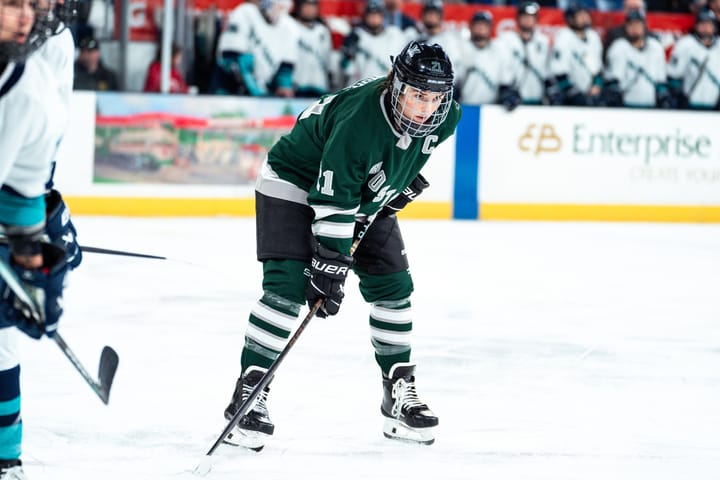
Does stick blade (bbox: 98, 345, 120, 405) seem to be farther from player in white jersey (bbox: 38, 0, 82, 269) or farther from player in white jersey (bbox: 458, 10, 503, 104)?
player in white jersey (bbox: 458, 10, 503, 104)

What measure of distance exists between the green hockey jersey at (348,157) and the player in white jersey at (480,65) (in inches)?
220

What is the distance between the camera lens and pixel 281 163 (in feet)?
9.32

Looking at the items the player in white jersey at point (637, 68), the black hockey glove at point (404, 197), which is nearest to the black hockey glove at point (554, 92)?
the player in white jersey at point (637, 68)

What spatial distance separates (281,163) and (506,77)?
230 inches

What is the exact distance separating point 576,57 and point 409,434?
631cm

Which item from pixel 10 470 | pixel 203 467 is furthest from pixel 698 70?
pixel 10 470

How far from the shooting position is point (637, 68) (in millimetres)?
8773

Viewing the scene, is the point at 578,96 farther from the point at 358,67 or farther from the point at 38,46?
the point at 38,46

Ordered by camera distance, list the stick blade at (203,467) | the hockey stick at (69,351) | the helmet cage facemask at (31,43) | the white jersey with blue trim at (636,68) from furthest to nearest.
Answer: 1. the white jersey with blue trim at (636,68)
2. the stick blade at (203,467)
3. the hockey stick at (69,351)
4. the helmet cage facemask at (31,43)

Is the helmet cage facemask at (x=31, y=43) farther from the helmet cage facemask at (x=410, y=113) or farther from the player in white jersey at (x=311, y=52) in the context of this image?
the player in white jersey at (x=311, y=52)

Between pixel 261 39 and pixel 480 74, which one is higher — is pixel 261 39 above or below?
above

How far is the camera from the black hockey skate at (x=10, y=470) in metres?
2.31

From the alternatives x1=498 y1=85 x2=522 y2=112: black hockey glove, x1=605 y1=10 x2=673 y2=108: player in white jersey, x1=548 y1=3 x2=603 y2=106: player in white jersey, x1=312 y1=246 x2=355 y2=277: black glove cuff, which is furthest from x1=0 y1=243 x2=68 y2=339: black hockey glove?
x1=605 y1=10 x2=673 y2=108: player in white jersey

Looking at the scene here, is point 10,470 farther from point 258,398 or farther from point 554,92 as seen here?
point 554,92
